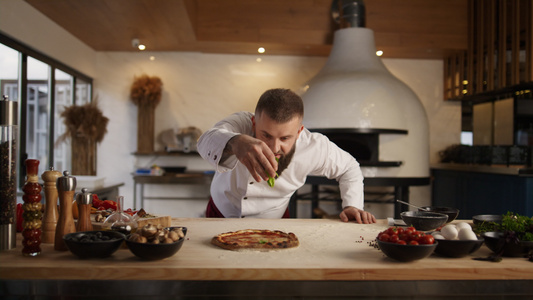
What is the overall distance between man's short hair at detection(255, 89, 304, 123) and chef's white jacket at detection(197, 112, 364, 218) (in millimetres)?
345

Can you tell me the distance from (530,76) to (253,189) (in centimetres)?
305

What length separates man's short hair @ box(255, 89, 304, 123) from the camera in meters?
2.00

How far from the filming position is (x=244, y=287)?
1236 mm

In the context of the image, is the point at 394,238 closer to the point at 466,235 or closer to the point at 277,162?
A: the point at 466,235

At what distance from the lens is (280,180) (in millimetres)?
2537

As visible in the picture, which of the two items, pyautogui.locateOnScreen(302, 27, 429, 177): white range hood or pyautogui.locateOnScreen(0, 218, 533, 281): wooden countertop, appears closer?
pyautogui.locateOnScreen(0, 218, 533, 281): wooden countertop

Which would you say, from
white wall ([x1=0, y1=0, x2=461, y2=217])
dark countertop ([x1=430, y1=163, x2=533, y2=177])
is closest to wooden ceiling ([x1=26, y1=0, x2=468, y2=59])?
white wall ([x1=0, y1=0, x2=461, y2=217])

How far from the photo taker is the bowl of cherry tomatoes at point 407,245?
1.30 meters

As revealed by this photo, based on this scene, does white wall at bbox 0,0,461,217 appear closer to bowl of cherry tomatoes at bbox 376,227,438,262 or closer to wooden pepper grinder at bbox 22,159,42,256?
wooden pepper grinder at bbox 22,159,42,256

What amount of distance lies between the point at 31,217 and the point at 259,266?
2.40ft

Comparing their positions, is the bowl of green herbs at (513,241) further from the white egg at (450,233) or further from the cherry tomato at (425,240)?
the cherry tomato at (425,240)

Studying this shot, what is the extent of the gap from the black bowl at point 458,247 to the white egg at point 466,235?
0.02 meters

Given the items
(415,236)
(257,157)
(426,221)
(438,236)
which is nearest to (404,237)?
(415,236)

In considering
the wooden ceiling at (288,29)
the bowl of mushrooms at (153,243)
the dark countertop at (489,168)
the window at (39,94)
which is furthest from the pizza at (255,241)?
the wooden ceiling at (288,29)
